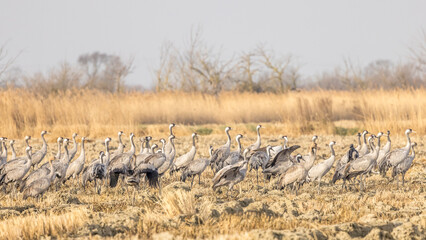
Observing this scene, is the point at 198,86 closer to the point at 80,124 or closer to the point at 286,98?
the point at 286,98

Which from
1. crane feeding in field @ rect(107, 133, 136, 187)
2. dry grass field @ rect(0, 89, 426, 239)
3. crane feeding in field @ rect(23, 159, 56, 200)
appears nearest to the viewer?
dry grass field @ rect(0, 89, 426, 239)

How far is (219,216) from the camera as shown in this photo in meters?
7.24

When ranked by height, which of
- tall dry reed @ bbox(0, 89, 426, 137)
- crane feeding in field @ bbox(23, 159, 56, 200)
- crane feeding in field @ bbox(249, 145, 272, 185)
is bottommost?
crane feeding in field @ bbox(249, 145, 272, 185)

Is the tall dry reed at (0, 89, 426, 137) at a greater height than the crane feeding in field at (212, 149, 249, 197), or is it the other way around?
the tall dry reed at (0, 89, 426, 137)

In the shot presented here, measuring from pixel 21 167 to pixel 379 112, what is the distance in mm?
12630

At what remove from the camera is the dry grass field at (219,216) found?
6457 mm

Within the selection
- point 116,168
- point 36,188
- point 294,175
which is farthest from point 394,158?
point 36,188

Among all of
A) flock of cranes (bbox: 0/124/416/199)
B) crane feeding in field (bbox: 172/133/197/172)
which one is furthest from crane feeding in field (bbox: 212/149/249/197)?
crane feeding in field (bbox: 172/133/197/172)

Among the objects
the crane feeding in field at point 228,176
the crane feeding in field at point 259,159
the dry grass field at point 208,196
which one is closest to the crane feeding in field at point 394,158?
the dry grass field at point 208,196

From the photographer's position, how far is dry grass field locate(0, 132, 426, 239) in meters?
6.46

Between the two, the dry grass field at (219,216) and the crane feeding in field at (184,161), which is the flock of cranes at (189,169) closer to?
the crane feeding in field at (184,161)

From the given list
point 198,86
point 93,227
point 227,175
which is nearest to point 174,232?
point 93,227

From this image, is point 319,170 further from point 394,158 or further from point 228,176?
point 394,158

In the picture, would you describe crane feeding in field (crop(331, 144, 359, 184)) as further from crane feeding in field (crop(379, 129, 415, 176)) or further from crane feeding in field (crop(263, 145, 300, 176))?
crane feeding in field (crop(263, 145, 300, 176))
